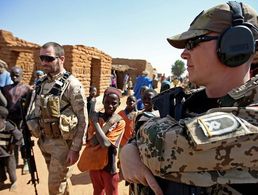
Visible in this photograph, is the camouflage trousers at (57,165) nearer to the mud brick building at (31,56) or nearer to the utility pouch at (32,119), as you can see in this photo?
the utility pouch at (32,119)

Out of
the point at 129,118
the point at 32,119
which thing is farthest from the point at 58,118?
the point at 129,118

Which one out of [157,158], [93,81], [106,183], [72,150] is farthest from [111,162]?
[93,81]

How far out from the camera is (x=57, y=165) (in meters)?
2.84

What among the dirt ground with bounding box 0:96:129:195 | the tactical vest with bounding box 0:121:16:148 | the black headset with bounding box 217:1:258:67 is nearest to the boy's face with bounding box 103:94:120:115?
the dirt ground with bounding box 0:96:129:195

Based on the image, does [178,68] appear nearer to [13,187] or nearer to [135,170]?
[13,187]

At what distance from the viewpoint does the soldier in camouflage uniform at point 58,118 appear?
2828 mm

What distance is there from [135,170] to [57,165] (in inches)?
78.6

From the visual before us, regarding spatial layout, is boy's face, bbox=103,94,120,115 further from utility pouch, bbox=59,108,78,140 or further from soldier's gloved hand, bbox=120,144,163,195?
soldier's gloved hand, bbox=120,144,163,195

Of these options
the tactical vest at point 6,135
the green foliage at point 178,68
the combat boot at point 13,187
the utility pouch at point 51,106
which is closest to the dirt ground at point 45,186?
the combat boot at point 13,187

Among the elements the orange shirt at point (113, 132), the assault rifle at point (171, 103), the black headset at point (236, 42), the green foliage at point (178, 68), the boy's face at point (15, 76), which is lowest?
the orange shirt at point (113, 132)

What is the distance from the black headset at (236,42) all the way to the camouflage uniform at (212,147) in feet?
0.42

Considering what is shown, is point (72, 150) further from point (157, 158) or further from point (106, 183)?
point (157, 158)

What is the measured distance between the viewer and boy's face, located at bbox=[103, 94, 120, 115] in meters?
3.14

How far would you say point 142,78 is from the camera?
24.6 ft
